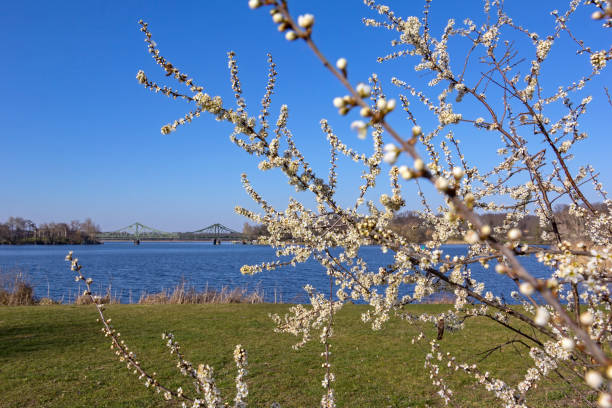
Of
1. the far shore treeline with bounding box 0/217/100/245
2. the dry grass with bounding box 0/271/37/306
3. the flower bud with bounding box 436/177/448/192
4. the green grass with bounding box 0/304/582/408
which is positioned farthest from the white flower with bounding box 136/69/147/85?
the far shore treeline with bounding box 0/217/100/245

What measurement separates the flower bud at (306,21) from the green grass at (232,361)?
190 inches

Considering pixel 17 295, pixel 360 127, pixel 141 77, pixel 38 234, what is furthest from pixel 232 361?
pixel 38 234

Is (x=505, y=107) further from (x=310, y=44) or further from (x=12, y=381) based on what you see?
(x=12, y=381)

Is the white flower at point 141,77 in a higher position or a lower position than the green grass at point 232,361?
higher

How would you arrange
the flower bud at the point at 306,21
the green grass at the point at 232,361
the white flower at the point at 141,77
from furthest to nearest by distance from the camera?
the green grass at the point at 232,361 → the white flower at the point at 141,77 → the flower bud at the point at 306,21

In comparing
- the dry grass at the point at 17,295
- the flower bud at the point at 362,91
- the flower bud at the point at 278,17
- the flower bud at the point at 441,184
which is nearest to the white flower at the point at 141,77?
the flower bud at the point at 278,17

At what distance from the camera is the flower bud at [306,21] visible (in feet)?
2.85

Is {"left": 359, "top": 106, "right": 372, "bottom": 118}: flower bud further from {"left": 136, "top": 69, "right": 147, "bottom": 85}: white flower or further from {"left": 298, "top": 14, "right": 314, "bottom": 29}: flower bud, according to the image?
{"left": 136, "top": 69, "right": 147, "bottom": 85}: white flower

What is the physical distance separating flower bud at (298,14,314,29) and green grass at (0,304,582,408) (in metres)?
4.82

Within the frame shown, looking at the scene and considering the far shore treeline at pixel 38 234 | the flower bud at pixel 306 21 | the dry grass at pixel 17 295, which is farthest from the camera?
the far shore treeline at pixel 38 234

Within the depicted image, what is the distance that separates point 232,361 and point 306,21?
1057 centimetres

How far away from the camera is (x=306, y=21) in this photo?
34.3 inches

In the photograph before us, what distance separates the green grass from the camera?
25.6 ft

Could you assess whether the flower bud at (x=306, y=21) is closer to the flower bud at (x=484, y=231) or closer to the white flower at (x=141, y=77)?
the flower bud at (x=484, y=231)
